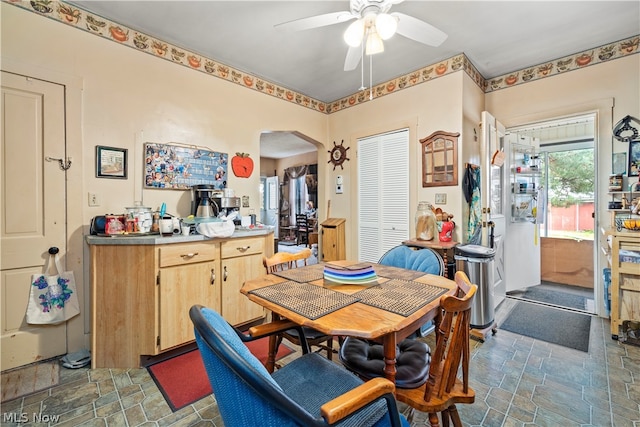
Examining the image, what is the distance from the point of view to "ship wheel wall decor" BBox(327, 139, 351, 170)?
4152 mm

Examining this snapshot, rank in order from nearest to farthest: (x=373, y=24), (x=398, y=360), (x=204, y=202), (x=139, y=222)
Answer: (x=398, y=360) < (x=373, y=24) < (x=139, y=222) < (x=204, y=202)

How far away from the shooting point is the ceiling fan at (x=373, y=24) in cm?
175

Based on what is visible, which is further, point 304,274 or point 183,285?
point 183,285

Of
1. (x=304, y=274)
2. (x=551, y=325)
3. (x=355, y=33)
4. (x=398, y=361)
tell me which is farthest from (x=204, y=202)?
(x=551, y=325)

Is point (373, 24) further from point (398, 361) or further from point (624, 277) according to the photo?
point (624, 277)

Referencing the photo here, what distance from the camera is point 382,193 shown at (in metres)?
3.67

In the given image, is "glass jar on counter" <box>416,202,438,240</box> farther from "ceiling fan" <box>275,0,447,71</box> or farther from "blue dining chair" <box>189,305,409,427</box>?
"blue dining chair" <box>189,305,409,427</box>

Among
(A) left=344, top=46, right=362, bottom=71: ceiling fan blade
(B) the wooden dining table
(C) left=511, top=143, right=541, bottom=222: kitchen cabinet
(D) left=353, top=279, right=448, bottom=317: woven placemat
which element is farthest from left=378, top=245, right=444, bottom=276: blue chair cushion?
(C) left=511, top=143, right=541, bottom=222: kitchen cabinet

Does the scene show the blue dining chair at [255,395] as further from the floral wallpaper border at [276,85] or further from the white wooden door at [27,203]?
the floral wallpaper border at [276,85]

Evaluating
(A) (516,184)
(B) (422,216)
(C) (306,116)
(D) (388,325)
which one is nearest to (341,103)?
(C) (306,116)

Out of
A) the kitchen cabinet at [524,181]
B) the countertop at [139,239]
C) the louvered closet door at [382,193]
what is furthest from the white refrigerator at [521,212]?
the countertop at [139,239]

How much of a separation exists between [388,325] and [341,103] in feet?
12.3

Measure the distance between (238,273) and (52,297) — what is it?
1.36m

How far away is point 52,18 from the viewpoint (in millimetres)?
2115
